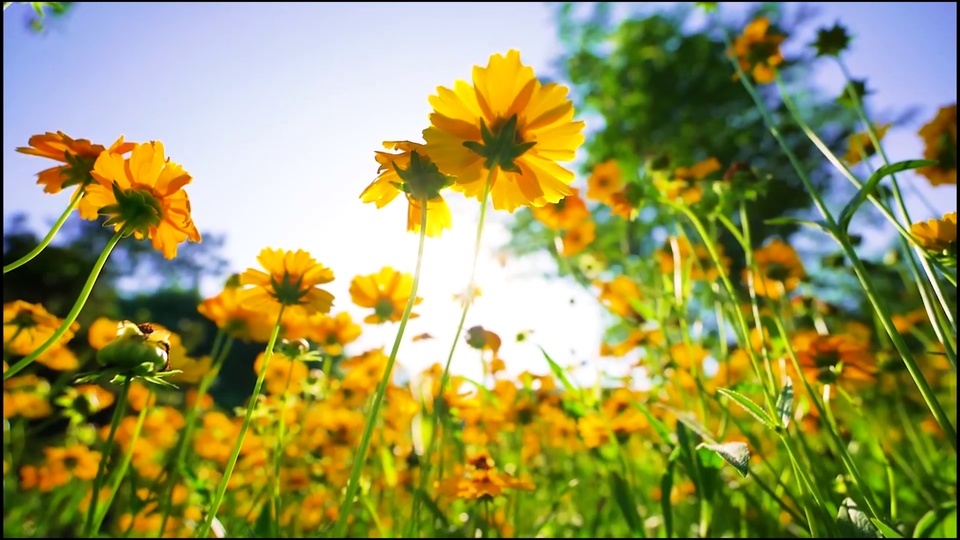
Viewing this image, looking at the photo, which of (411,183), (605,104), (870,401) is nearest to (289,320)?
(411,183)

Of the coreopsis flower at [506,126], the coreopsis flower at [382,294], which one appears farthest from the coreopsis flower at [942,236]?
the coreopsis flower at [382,294]

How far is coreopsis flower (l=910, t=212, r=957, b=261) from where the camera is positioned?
695 mm

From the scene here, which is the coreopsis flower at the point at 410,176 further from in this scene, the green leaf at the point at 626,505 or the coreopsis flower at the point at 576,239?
the coreopsis flower at the point at 576,239

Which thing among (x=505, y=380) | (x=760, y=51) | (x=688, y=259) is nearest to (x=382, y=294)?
(x=505, y=380)

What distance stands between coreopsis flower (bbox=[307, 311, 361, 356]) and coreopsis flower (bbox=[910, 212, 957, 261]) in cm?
94

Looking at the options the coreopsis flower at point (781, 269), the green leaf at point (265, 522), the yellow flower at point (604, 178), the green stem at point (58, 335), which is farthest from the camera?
the yellow flower at point (604, 178)

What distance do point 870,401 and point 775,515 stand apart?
99 centimetres

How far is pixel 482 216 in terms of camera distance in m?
0.42

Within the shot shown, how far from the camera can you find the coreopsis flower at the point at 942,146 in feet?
3.64

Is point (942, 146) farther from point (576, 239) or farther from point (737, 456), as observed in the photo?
point (737, 456)

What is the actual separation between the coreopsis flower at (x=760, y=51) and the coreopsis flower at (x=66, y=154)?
1.50 metres

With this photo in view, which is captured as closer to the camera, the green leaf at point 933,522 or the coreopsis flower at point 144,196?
the coreopsis flower at point 144,196

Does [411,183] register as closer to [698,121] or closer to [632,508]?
[632,508]

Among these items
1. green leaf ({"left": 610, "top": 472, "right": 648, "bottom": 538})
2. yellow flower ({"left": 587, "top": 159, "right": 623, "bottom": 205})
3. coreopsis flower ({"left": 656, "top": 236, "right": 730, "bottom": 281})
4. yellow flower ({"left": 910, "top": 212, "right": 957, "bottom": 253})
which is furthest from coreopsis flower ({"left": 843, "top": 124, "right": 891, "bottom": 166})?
green leaf ({"left": 610, "top": 472, "right": 648, "bottom": 538})
